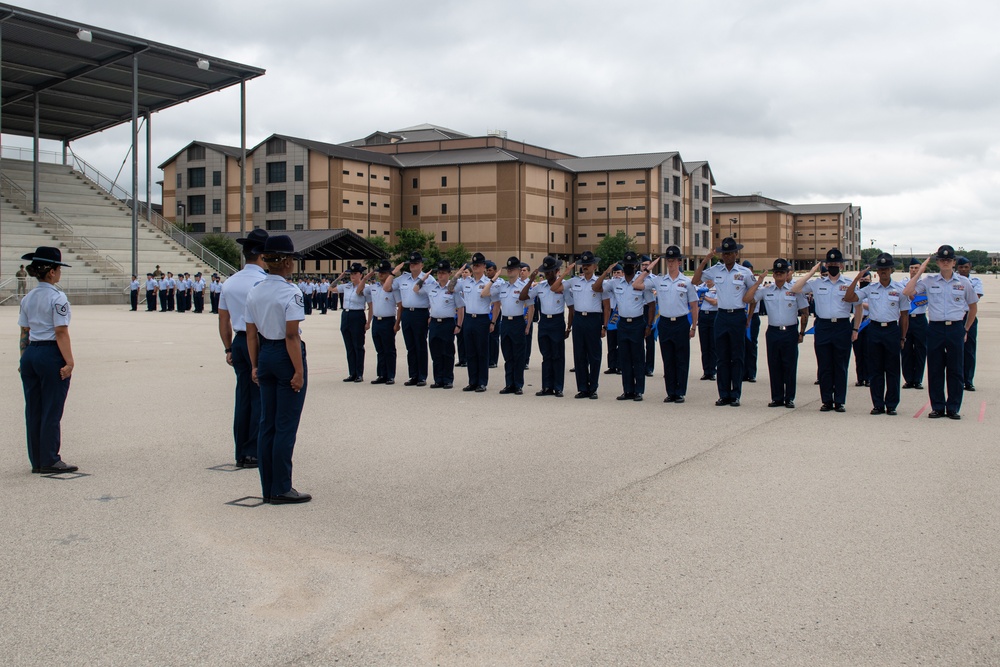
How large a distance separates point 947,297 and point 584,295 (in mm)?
4433

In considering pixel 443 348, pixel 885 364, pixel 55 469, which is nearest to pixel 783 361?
pixel 885 364

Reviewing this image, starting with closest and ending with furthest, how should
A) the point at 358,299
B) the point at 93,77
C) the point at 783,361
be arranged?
the point at 783,361 → the point at 358,299 → the point at 93,77

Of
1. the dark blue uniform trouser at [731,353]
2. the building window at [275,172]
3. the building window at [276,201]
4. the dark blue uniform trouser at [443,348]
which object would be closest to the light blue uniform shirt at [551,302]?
the dark blue uniform trouser at [443,348]

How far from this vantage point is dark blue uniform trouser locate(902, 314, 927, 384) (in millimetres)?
12742

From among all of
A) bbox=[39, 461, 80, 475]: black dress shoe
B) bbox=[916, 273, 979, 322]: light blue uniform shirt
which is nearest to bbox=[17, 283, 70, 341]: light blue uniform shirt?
bbox=[39, 461, 80, 475]: black dress shoe

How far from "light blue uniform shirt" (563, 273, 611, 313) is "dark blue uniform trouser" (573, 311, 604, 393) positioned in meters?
0.10

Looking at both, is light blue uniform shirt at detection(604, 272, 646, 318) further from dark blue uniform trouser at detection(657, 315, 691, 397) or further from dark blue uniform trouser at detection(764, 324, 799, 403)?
dark blue uniform trouser at detection(764, 324, 799, 403)

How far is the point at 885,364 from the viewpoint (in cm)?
1061

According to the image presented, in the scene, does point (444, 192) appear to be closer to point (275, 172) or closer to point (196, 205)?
point (275, 172)

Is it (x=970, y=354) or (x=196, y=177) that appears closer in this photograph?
(x=970, y=354)

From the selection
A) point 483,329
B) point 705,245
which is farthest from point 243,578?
point 705,245

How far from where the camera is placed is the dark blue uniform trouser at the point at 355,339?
45.6 feet

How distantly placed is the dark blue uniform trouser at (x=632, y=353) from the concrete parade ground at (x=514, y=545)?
6.27 ft

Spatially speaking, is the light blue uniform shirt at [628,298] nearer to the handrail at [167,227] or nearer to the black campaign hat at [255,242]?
the black campaign hat at [255,242]
